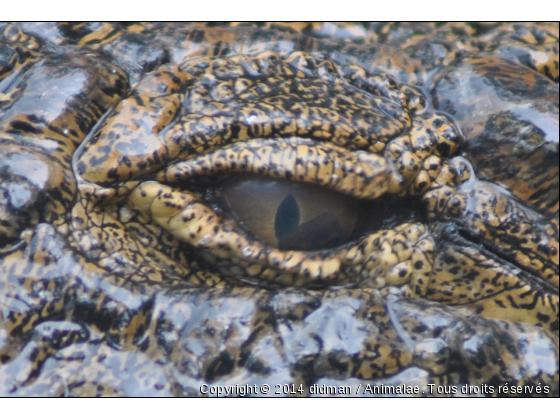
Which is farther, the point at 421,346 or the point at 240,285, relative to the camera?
the point at 240,285

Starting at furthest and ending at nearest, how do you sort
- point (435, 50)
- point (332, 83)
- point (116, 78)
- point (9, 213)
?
point (435, 50), point (332, 83), point (116, 78), point (9, 213)

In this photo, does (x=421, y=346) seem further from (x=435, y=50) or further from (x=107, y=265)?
(x=435, y=50)

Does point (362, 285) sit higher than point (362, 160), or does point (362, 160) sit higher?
point (362, 160)

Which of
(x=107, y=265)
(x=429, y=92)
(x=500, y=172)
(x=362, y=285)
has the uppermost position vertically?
(x=429, y=92)

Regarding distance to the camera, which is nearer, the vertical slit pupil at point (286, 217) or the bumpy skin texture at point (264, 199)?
the bumpy skin texture at point (264, 199)

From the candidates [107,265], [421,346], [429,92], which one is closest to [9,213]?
[107,265]
